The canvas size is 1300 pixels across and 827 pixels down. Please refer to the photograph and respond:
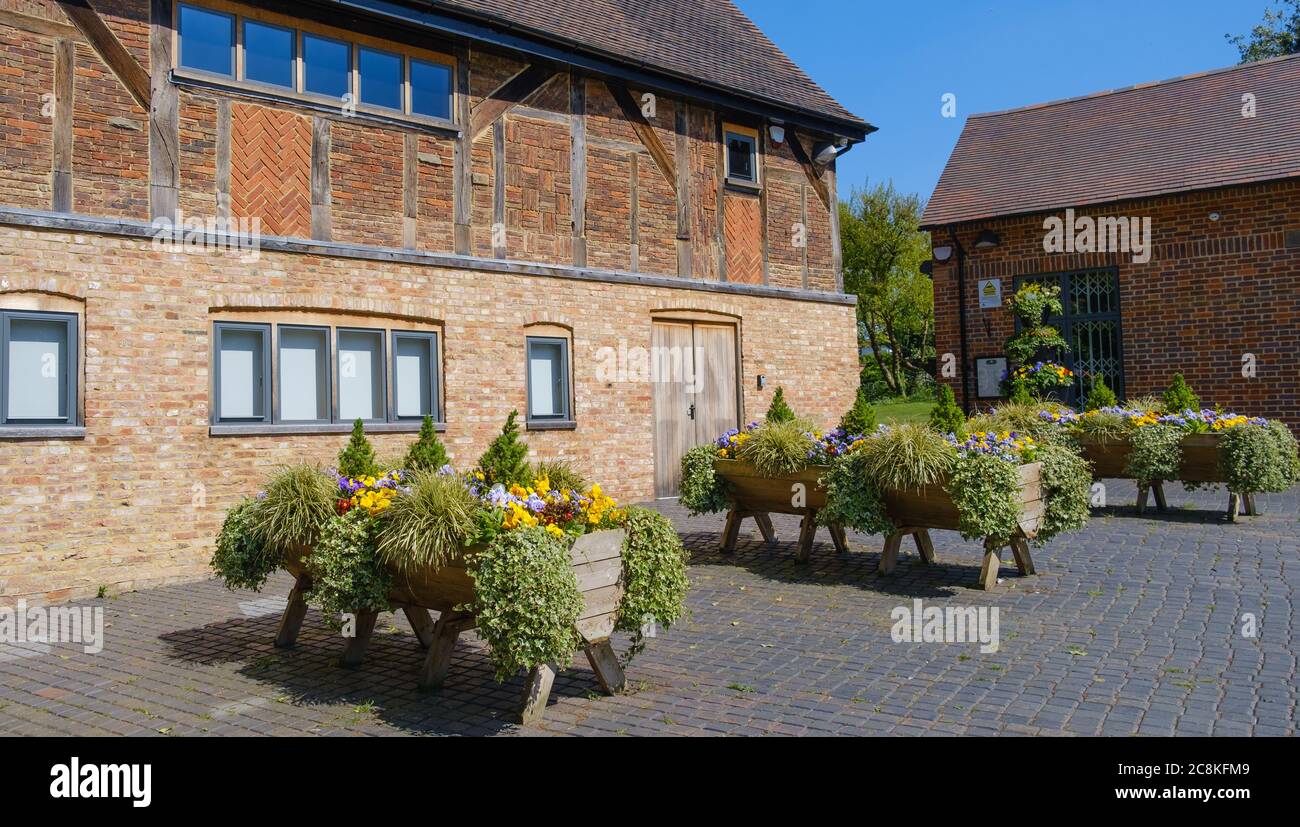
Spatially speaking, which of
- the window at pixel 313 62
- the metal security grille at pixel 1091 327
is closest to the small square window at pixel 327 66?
the window at pixel 313 62

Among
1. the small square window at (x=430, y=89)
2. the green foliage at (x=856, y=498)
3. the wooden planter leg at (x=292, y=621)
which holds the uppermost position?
the small square window at (x=430, y=89)

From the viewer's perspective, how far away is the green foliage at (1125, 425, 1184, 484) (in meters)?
11.6

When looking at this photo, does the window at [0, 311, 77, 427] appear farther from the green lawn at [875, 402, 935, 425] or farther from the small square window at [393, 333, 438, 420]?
the green lawn at [875, 402, 935, 425]

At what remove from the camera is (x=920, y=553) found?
31.0 ft

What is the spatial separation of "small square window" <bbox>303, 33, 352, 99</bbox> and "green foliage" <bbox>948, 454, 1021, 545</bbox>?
7.85 metres

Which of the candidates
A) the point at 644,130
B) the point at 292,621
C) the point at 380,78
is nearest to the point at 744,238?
the point at 644,130

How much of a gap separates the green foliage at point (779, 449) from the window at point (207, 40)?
21.8 ft

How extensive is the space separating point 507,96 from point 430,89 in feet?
3.71

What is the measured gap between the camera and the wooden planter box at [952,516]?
8.20 m

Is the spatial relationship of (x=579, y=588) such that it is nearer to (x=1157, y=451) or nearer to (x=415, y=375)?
(x=415, y=375)

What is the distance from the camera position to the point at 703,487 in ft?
32.6

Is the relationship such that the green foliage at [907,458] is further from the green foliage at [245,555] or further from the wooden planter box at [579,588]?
the green foliage at [245,555]

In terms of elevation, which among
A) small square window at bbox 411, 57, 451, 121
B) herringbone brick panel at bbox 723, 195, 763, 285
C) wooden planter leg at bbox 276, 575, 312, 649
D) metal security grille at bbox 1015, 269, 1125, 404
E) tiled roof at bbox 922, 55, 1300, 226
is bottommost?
wooden planter leg at bbox 276, 575, 312, 649

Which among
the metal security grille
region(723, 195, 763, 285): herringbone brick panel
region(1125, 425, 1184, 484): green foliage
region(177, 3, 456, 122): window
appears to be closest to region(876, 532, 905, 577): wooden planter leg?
region(1125, 425, 1184, 484): green foliage
